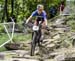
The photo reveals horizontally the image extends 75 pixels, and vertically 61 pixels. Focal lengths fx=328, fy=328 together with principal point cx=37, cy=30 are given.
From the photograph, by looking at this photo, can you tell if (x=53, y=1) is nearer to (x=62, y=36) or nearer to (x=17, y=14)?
(x=17, y=14)

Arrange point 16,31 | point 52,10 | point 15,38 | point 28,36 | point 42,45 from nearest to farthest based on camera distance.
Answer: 1. point 42,45
2. point 15,38
3. point 28,36
4. point 16,31
5. point 52,10

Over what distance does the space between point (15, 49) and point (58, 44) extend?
196cm

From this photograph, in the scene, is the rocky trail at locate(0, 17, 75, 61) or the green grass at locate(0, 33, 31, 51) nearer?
the rocky trail at locate(0, 17, 75, 61)

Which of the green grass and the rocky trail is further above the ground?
the rocky trail

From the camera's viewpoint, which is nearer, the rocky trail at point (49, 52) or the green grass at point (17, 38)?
the rocky trail at point (49, 52)

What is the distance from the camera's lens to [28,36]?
1816cm

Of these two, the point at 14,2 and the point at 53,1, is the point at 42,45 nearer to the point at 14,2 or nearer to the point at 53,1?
the point at 53,1

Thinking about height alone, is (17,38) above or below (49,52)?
below

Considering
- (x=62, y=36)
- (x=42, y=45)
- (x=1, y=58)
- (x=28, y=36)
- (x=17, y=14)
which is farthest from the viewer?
(x=17, y=14)

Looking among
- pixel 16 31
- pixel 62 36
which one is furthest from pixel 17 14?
pixel 62 36

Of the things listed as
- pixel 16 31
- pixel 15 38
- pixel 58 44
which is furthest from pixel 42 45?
pixel 16 31

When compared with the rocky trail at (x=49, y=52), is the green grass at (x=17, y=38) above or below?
below

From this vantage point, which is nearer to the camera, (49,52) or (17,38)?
(49,52)

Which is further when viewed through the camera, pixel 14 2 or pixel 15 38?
pixel 14 2
